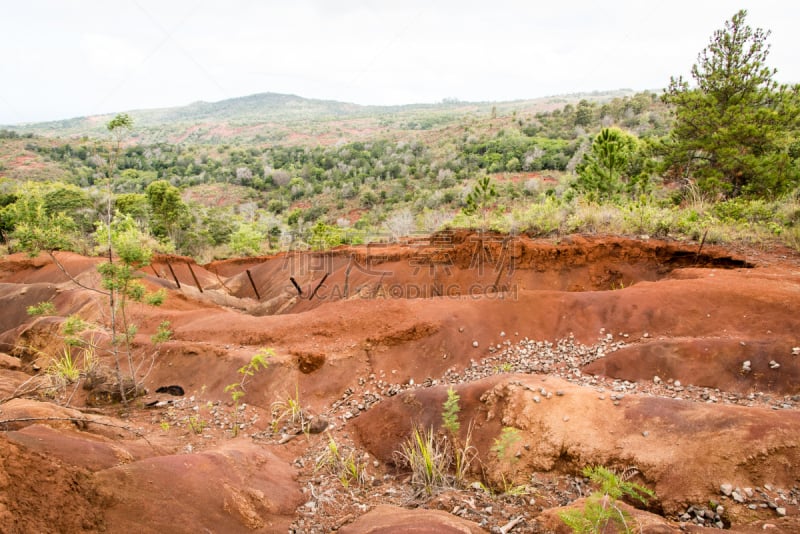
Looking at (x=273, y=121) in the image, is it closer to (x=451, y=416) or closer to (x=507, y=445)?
(x=451, y=416)

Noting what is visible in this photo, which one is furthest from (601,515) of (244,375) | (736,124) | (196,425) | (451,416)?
(736,124)

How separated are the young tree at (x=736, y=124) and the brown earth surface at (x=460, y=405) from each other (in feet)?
18.2

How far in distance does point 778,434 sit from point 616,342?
2.96 m

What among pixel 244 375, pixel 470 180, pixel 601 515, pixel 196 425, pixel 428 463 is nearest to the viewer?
pixel 601 515

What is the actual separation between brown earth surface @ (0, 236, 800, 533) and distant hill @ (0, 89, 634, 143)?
93.2 ft

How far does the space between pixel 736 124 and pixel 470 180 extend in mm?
19224

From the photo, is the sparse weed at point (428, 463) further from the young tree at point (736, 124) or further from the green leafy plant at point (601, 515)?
the young tree at point (736, 124)

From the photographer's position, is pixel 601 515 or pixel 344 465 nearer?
pixel 601 515

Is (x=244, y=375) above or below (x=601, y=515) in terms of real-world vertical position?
below

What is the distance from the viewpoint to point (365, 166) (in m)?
38.9

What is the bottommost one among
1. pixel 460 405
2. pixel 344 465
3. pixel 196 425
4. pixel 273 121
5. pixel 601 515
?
pixel 196 425

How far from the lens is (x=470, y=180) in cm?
3084

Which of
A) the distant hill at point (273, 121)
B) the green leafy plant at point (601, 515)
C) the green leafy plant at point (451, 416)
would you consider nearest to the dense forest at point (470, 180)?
the green leafy plant at point (451, 416)

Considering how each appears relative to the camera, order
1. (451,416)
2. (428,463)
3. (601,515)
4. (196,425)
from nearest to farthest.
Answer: (601,515), (428,463), (451,416), (196,425)
